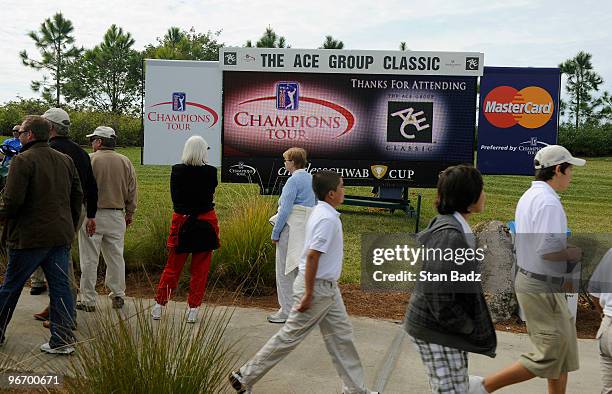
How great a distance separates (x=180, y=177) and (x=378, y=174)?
9.23 meters

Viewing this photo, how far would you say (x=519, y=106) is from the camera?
16078 millimetres

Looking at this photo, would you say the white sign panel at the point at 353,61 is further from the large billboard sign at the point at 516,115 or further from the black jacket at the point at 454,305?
the black jacket at the point at 454,305

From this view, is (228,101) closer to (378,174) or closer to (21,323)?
(378,174)

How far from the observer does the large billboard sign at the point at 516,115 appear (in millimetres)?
15906

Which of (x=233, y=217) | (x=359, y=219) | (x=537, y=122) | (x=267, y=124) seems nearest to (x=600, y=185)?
(x=537, y=122)

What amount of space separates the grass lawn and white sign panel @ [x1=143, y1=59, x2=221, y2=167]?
1226 mm

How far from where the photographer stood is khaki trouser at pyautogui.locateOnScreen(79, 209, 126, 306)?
7145 millimetres

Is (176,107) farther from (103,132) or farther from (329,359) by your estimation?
(329,359)

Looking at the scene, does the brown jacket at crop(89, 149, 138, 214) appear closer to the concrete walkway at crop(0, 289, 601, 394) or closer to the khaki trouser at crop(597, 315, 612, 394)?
the concrete walkway at crop(0, 289, 601, 394)

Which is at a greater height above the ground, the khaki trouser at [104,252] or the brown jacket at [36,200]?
the brown jacket at [36,200]

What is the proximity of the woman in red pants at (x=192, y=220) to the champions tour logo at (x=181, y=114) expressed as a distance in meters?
9.60

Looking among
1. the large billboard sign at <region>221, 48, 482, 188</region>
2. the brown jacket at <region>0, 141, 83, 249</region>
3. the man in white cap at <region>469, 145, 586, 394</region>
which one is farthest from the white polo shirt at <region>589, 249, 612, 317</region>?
the large billboard sign at <region>221, 48, 482, 188</region>

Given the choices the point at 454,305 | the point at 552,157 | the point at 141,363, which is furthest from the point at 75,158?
the point at 552,157

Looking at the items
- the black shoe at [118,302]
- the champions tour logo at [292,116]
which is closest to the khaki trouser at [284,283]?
the black shoe at [118,302]
